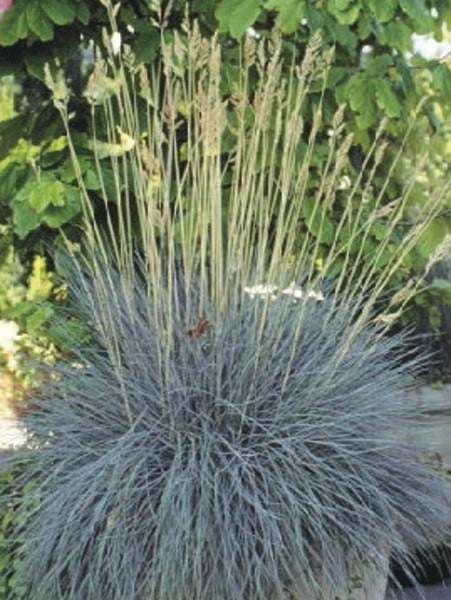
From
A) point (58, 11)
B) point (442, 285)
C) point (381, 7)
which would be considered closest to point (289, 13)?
point (381, 7)

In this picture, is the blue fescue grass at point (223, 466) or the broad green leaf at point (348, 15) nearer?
the blue fescue grass at point (223, 466)

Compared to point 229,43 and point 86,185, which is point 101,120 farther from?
point 229,43

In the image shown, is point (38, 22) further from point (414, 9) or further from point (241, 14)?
point (414, 9)

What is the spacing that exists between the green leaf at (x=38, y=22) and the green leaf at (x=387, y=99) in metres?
1.00

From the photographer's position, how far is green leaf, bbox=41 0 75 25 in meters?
2.79

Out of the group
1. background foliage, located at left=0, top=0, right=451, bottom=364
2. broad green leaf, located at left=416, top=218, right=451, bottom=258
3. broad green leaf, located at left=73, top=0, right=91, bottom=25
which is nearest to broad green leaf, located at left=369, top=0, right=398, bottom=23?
background foliage, located at left=0, top=0, right=451, bottom=364

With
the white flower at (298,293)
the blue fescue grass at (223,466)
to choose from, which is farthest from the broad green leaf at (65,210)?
the white flower at (298,293)

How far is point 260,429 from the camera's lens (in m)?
2.47

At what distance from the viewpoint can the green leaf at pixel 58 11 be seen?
2.79 m

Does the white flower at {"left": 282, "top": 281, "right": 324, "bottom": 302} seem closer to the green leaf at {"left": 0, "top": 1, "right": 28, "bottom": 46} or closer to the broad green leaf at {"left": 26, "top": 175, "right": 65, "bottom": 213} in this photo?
the broad green leaf at {"left": 26, "top": 175, "right": 65, "bottom": 213}

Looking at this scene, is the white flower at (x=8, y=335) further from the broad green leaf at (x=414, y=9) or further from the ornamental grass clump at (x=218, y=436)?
the broad green leaf at (x=414, y=9)

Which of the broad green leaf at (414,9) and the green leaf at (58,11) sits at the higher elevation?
the broad green leaf at (414,9)

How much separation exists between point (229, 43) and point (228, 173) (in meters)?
0.51

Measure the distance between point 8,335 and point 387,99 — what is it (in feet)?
5.27
